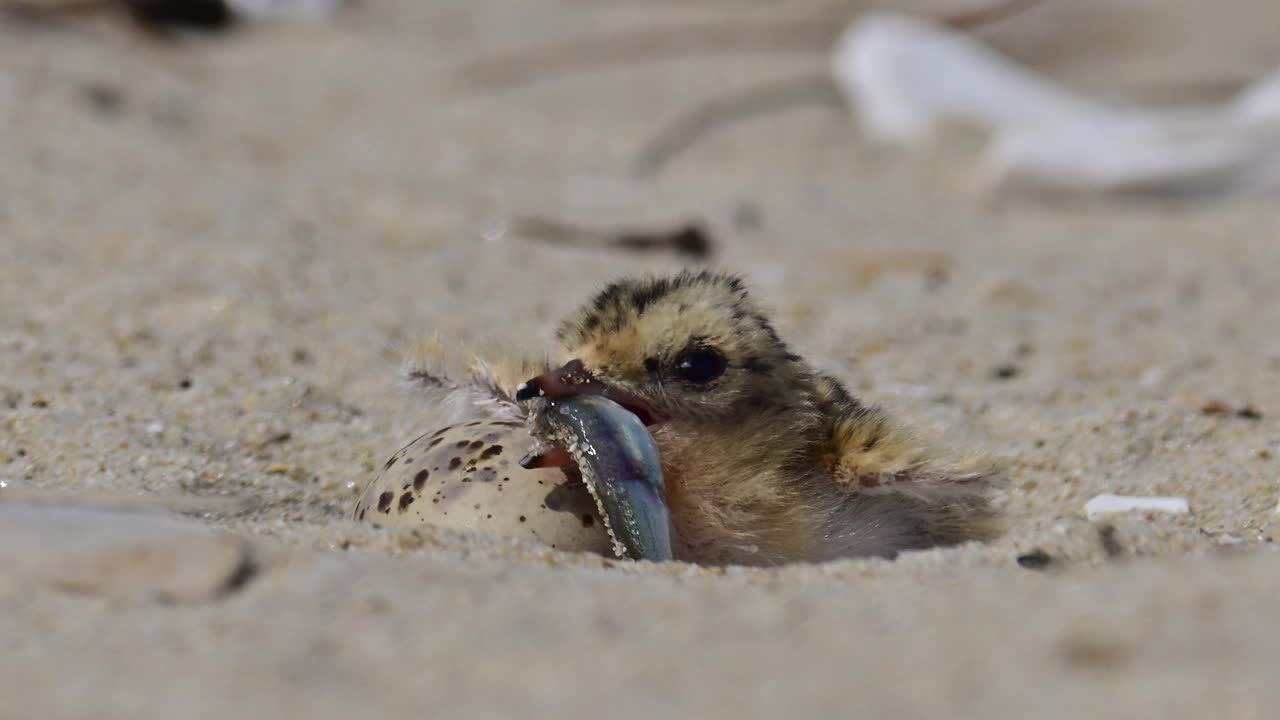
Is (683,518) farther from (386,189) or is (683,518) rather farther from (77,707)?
(386,189)

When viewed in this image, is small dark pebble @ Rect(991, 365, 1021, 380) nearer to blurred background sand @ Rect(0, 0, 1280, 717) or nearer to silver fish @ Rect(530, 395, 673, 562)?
blurred background sand @ Rect(0, 0, 1280, 717)

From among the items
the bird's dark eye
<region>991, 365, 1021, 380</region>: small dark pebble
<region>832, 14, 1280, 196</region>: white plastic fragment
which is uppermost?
<region>832, 14, 1280, 196</region>: white plastic fragment

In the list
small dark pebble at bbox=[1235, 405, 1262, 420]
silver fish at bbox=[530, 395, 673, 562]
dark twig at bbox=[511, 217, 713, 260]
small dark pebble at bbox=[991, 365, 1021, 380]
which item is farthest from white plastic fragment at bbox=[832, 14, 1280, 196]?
silver fish at bbox=[530, 395, 673, 562]

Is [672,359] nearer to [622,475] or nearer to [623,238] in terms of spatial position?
[622,475]

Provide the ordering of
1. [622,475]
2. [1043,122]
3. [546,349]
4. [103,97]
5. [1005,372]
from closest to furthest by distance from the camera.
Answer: [622,475] < [546,349] < [1005,372] < [103,97] < [1043,122]

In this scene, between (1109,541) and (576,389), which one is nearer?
(1109,541)

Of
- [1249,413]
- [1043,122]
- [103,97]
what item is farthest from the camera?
[1043,122]

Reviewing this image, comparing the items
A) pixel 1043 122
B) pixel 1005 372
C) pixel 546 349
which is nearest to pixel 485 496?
pixel 546 349

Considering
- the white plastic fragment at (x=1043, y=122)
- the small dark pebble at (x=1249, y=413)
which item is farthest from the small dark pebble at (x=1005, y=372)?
the white plastic fragment at (x=1043, y=122)

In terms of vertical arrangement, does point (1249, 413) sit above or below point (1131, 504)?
above
